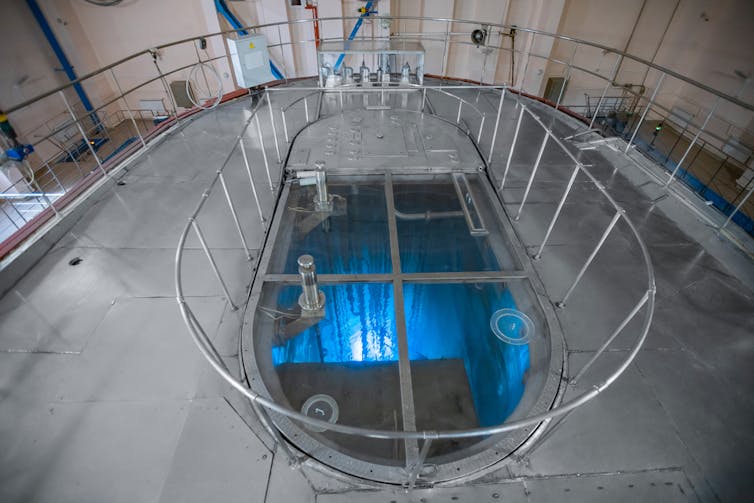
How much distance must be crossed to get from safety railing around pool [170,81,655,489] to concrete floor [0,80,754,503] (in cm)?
6

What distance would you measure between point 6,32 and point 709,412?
705 centimetres

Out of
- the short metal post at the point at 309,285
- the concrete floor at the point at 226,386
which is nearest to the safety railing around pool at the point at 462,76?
the concrete floor at the point at 226,386

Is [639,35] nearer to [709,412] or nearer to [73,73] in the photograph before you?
[709,412]

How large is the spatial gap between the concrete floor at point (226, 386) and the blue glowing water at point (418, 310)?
33 centimetres

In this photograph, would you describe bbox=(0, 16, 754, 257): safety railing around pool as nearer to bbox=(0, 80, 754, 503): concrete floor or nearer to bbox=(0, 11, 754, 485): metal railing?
bbox=(0, 11, 754, 485): metal railing

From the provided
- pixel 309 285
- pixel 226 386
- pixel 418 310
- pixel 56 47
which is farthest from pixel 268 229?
pixel 56 47

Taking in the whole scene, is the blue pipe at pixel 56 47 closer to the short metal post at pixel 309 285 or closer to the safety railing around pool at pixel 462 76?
the safety railing around pool at pixel 462 76

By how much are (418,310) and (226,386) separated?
132 centimetres

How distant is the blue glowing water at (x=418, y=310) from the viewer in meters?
1.84

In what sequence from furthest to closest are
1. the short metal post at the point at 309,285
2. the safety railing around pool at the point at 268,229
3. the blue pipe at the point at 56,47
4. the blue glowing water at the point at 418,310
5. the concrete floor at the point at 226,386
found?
the blue pipe at the point at 56,47
the blue glowing water at the point at 418,310
the short metal post at the point at 309,285
the concrete floor at the point at 226,386
the safety railing around pool at the point at 268,229

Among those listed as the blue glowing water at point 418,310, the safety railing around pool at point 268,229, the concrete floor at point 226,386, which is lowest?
the blue glowing water at point 418,310

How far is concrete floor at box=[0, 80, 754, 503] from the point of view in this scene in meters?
1.11

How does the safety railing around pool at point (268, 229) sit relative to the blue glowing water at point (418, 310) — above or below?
above

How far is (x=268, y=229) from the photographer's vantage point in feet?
6.57
